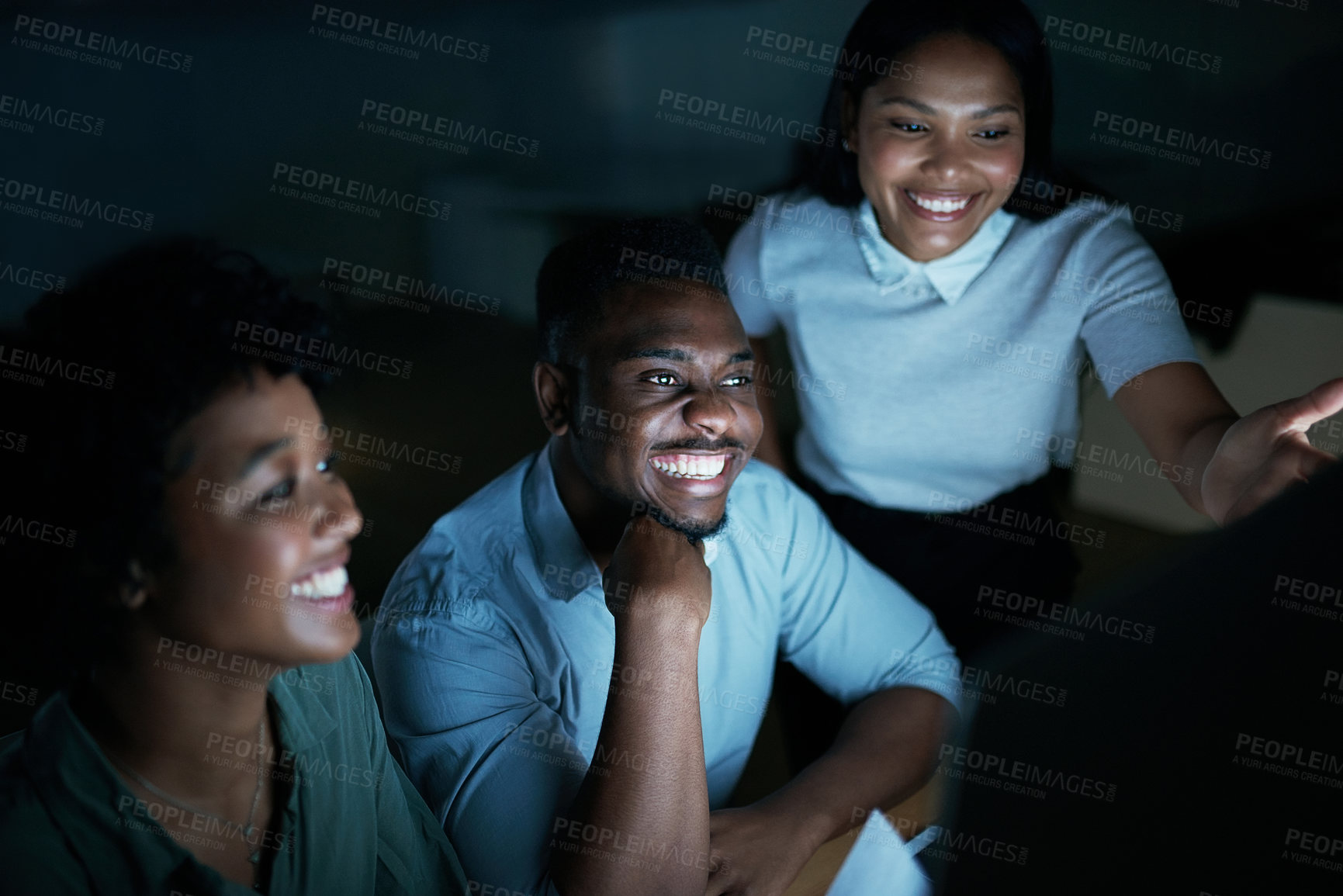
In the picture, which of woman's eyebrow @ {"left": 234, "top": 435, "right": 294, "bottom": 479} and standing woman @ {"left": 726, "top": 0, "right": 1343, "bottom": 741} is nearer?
woman's eyebrow @ {"left": 234, "top": 435, "right": 294, "bottom": 479}

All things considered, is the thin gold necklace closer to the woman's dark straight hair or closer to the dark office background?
the dark office background

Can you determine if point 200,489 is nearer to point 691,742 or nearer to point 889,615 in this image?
point 691,742

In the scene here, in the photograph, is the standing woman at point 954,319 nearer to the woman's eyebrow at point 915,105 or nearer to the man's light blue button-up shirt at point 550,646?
the woman's eyebrow at point 915,105

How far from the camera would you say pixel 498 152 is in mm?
1620

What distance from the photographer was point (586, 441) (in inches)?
49.7

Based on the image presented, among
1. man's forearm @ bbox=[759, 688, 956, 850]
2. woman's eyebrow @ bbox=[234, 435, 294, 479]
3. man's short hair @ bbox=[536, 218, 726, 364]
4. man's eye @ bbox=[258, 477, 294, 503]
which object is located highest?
man's short hair @ bbox=[536, 218, 726, 364]

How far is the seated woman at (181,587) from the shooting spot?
858 mm

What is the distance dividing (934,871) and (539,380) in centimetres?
81

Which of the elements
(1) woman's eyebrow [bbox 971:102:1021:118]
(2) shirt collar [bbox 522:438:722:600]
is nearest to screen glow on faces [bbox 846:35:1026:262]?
(1) woman's eyebrow [bbox 971:102:1021:118]

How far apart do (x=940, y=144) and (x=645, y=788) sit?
101cm

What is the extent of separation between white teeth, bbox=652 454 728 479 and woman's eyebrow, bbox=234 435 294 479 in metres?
0.48

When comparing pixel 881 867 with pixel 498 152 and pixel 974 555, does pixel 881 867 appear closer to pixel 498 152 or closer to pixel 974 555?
pixel 974 555

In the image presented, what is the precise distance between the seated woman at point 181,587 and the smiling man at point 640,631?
17 centimetres

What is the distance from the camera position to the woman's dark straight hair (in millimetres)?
1358
